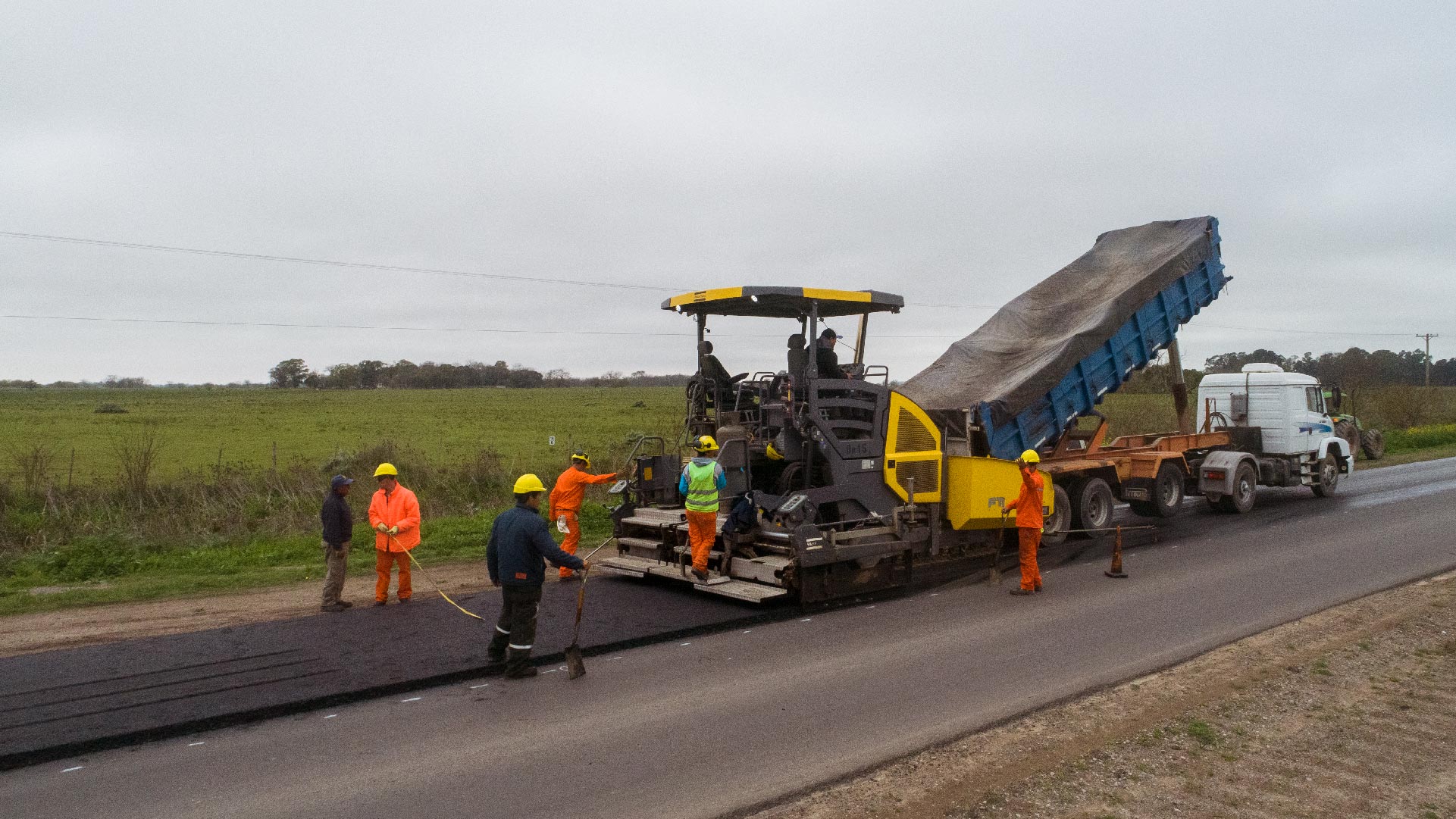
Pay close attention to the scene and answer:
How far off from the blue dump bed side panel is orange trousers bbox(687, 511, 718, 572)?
12.2 ft

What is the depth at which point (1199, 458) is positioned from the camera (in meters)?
15.1

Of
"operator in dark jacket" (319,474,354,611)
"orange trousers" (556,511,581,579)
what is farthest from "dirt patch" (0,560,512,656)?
"orange trousers" (556,511,581,579)

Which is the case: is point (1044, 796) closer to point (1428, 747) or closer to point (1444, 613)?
point (1428, 747)

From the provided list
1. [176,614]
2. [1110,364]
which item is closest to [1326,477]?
[1110,364]

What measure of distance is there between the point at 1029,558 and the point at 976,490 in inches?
39.2

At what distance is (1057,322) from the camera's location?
41.7 feet

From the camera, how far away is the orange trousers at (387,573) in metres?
8.91

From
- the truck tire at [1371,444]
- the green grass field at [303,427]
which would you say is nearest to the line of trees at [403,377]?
the green grass field at [303,427]

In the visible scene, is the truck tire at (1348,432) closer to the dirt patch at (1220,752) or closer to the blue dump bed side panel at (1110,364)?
the blue dump bed side panel at (1110,364)

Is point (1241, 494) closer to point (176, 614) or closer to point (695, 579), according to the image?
point (695, 579)

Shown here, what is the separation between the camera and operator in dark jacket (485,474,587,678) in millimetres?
6625

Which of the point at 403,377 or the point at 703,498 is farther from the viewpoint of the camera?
the point at 403,377

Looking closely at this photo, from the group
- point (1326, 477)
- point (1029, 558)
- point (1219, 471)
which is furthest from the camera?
point (1326, 477)

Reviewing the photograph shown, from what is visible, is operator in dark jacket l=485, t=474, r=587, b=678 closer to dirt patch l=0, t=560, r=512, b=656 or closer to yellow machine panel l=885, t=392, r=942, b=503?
dirt patch l=0, t=560, r=512, b=656
